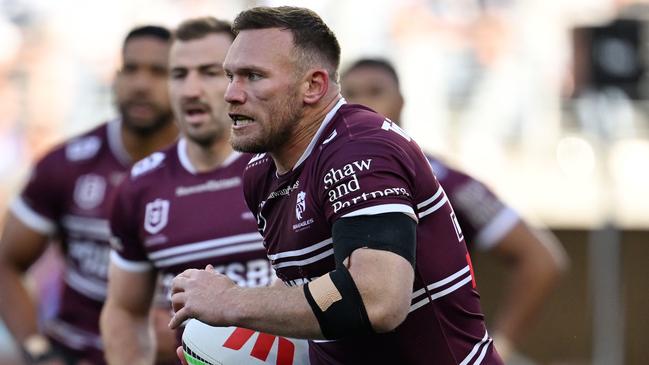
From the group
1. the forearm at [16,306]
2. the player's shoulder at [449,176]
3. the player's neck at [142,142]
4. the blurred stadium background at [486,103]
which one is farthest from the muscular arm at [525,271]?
the blurred stadium background at [486,103]

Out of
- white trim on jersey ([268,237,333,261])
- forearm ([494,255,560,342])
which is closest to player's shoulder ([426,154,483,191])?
forearm ([494,255,560,342])

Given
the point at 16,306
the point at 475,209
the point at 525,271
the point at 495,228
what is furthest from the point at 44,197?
the point at 525,271

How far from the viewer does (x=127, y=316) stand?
5.81 m

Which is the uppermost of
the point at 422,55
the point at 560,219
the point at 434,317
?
the point at 434,317

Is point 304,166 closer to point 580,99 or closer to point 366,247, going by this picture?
point 366,247

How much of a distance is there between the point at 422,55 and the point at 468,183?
781cm

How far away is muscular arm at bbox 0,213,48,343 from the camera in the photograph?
24.2 feet

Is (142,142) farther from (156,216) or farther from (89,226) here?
Result: (156,216)

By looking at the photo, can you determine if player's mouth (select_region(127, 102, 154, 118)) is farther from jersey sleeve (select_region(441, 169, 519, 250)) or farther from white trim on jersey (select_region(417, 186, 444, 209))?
white trim on jersey (select_region(417, 186, 444, 209))

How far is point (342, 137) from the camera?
3.99 m

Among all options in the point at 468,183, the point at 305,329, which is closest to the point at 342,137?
the point at 305,329

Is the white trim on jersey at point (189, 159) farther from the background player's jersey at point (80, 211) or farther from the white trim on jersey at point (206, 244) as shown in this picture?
the background player's jersey at point (80, 211)

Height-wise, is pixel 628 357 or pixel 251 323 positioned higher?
pixel 251 323

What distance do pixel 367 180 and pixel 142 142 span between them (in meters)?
3.53
